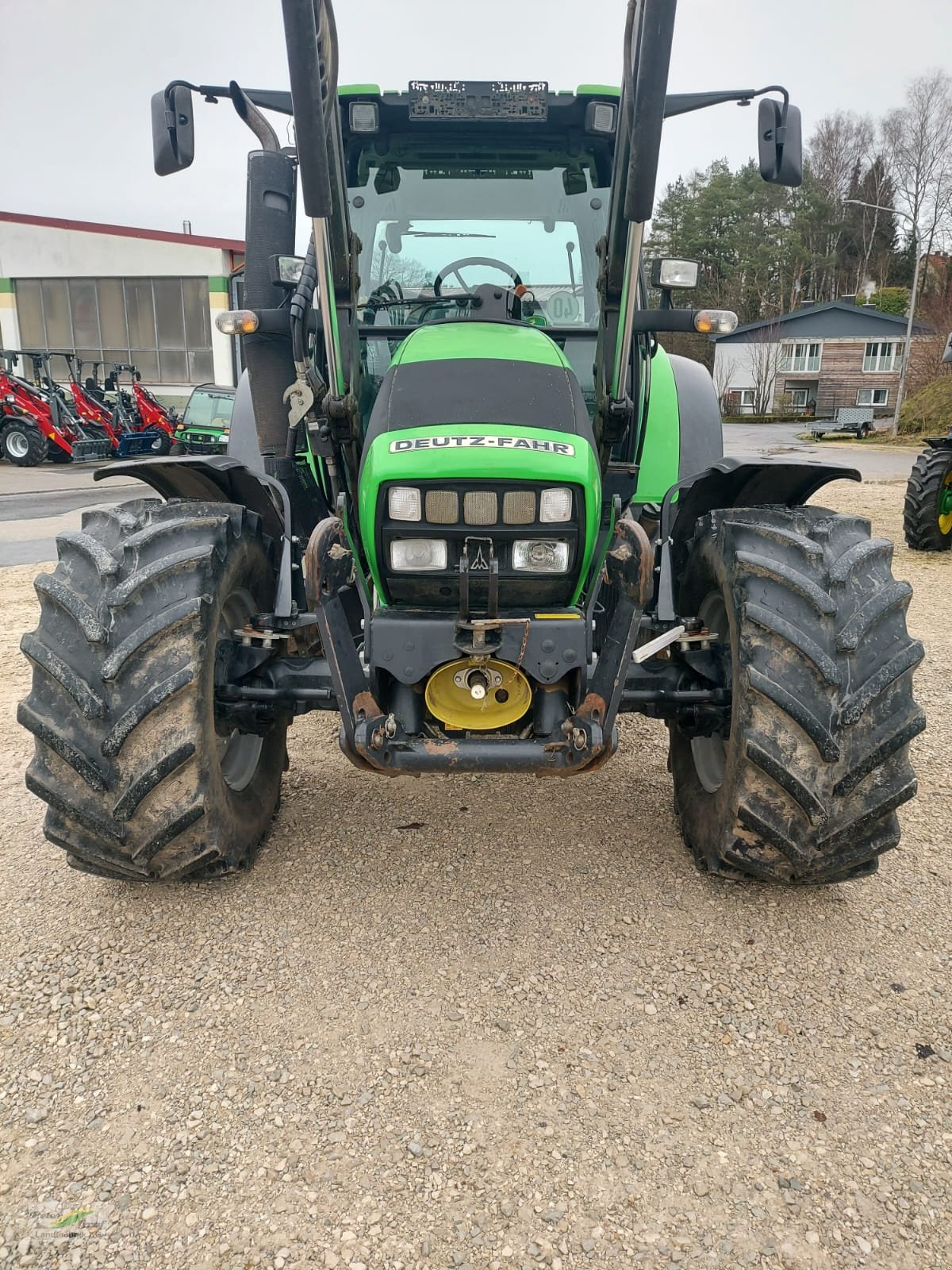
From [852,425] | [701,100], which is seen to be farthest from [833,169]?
[701,100]

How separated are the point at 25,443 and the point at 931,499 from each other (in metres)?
19.5

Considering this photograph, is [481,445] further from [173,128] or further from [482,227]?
[482,227]

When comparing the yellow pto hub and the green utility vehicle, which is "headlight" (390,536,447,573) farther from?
the green utility vehicle

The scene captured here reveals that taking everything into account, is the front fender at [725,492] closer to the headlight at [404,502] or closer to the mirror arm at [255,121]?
the headlight at [404,502]

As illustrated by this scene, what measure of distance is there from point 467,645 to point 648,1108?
1.25m

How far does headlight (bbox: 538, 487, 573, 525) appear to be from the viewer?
265 centimetres

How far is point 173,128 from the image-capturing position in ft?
9.95

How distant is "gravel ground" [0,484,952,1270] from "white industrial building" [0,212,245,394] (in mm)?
28034

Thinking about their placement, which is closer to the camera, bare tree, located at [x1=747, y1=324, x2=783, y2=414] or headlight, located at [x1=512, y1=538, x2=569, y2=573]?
headlight, located at [x1=512, y1=538, x2=569, y2=573]

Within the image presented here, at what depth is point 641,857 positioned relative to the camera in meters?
3.38

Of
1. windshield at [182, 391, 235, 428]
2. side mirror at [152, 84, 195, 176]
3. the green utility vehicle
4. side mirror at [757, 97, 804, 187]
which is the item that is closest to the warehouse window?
the green utility vehicle

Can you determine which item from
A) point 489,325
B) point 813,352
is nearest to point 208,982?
point 489,325

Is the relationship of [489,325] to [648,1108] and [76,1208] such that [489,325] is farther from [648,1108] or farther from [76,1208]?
[76,1208]

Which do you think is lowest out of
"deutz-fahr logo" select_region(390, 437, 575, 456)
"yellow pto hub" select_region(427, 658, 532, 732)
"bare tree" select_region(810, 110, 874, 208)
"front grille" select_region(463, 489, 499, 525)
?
"yellow pto hub" select_region(427, 658, 532, 732)
